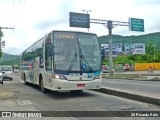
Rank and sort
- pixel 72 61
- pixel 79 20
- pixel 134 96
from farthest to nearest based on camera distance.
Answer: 1. pixel 79 20
2. pixel 72 61
3. pixel 134 96

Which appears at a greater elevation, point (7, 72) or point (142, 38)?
point (142, 38)

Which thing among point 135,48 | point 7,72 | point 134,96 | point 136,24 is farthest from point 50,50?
point 135,48

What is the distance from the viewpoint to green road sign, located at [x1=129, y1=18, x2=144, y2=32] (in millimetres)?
48062

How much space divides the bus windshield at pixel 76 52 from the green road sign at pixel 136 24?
3329 cm

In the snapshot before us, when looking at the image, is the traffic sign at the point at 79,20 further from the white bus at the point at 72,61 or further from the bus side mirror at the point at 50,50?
the bus side mirror at the point at 50,50

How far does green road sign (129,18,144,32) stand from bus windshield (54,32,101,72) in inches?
1311

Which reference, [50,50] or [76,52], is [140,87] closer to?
[76,52]

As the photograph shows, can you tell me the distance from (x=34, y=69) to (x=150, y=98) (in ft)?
33.0

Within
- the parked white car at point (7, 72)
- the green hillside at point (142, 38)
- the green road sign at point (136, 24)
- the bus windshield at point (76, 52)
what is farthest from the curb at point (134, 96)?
the green hillside at point (142, 38)

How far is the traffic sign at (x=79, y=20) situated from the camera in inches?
1881

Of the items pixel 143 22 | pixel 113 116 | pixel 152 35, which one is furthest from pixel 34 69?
pixel 152 35

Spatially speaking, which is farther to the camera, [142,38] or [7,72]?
[142,38]

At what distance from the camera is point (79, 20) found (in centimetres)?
4822

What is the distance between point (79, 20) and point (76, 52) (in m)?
33.6
